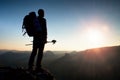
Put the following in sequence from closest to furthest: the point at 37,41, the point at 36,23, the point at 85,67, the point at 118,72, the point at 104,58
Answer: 1. the point at 36,23
2. the point at 37,41
3. the point at 118,72
4. the point at 104,58
5. the point at 85,67

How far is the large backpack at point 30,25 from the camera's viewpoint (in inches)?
324

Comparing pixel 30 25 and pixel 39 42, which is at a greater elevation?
pixel 30 25

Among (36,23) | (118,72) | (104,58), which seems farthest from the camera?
(104,58)

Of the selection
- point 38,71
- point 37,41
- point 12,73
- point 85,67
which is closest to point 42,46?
point 37,41

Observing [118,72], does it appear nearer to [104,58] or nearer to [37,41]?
[104,58]

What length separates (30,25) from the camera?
328 inches

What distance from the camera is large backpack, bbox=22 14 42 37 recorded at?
8227 mm

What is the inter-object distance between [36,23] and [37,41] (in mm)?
966

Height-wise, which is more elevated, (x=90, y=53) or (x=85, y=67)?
(x=90, y=53)

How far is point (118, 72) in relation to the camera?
160250 millimetres

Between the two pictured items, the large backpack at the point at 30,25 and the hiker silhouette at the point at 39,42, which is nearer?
the large backpack at the point at 30,25

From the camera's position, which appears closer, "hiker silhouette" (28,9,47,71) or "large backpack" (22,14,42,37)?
"large backpack" (22,14,42,37)

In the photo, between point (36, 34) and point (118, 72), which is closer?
point (36, 34)

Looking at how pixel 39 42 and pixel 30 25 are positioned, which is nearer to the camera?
pixel 30 25
